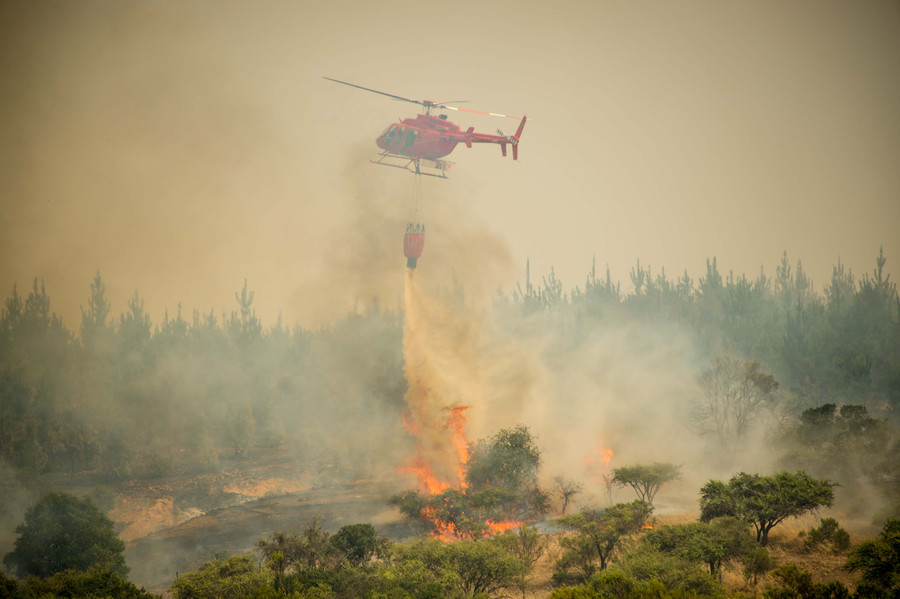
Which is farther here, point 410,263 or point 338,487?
point 338,487

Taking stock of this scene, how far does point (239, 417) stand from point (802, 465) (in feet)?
278

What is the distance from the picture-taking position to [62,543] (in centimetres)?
5266

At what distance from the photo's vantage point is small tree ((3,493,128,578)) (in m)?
51.2

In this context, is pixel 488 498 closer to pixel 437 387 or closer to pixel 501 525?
pixel 501 525

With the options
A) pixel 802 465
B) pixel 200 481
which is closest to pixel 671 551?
pixel 802 465

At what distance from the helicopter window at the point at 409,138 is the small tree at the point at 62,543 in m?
46.8

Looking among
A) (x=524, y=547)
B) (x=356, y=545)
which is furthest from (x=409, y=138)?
(x=524, y=547)

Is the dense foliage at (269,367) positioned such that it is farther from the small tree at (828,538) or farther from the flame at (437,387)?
the small tree at (828,538)

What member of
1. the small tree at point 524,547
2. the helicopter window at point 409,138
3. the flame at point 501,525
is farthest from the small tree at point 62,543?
the helicopter window at point 409,138

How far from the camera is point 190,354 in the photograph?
135m

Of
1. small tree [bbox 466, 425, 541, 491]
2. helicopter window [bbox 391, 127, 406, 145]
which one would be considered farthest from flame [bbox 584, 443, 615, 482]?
helicopter window [bbox 391, 127, 406, 145]

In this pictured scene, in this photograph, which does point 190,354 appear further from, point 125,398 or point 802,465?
point 802,465

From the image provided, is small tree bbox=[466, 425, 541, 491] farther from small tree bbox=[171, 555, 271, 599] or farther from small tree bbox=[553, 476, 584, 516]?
small tree bbox=[171, 555, 271, 599]

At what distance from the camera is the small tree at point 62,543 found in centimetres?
5125
